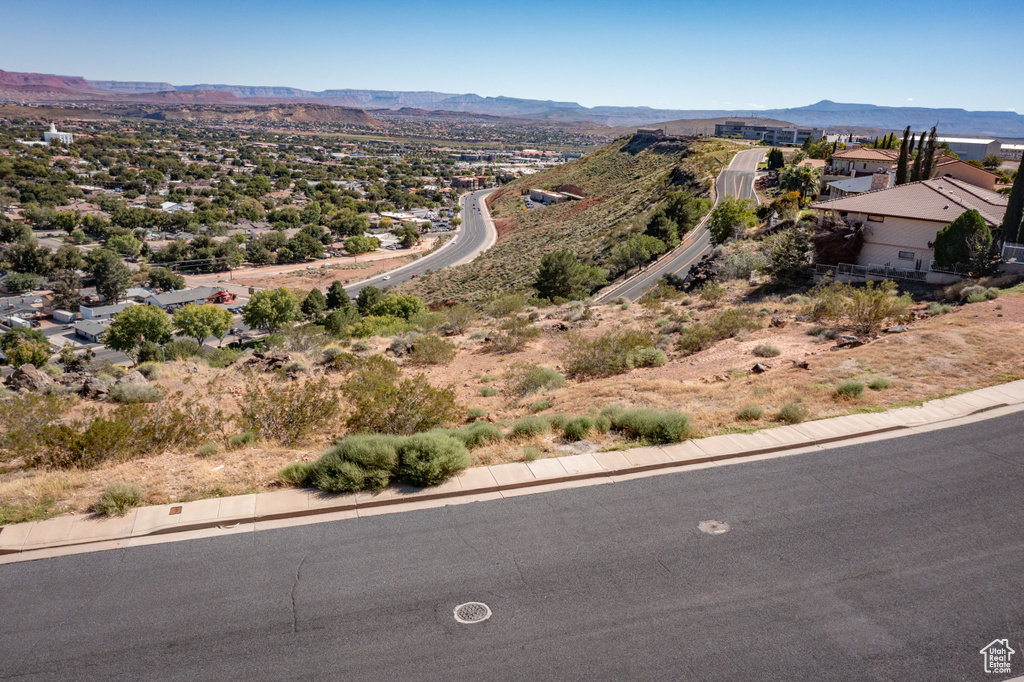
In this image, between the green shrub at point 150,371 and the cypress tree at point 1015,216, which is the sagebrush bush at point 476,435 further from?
the cypress tree at point 1015,216

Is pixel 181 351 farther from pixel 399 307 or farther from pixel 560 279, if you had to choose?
Answer: pixel 560 279

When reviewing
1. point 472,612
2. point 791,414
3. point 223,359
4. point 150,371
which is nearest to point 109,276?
point 223,359

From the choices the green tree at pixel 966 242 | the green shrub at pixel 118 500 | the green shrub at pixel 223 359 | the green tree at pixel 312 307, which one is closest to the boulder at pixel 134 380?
the green shrub at pixel 223 359

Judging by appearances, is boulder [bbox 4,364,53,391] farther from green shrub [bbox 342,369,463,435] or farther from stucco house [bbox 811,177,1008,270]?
stucco house [bbox 811,177,1008,270]

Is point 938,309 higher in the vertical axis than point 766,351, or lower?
higher

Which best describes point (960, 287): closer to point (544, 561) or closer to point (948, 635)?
point (948, 635)

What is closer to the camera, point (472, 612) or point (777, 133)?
point (472, 612)

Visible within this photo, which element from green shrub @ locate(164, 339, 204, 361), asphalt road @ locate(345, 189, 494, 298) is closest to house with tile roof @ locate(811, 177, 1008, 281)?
green shrub @ locate(164, 339, 204, 361)
